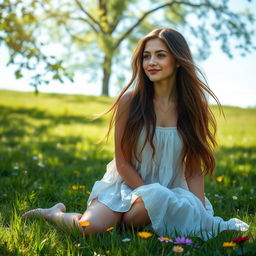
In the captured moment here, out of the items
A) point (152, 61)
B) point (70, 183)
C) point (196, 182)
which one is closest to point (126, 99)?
point (152, 61)

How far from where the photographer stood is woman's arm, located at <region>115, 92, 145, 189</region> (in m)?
3.07

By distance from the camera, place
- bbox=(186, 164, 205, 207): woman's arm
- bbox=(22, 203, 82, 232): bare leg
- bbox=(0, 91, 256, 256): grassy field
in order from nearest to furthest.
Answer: bbox=(0, 91, 256, 256): grassy field, bbox=(22, 203, 82, 232): bare leg, bbox=(186, 164, 205, 207): woman's arm

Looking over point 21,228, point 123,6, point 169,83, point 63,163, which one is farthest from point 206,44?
point 21,228

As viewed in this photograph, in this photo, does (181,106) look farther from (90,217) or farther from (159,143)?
(90,217)

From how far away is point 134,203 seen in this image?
2.88 m

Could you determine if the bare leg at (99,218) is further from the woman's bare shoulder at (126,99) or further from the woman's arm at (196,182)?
the woman's bare shoulder at (126,99)

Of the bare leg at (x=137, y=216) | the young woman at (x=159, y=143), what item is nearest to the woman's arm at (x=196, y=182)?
the young woman at (x=159, y=143)

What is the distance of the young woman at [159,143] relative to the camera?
2.88 meters

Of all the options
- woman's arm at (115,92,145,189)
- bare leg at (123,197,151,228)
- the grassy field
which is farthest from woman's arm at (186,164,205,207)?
bare leg at (123,197,151,228)

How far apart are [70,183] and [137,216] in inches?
62.0

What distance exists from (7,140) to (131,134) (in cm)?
441

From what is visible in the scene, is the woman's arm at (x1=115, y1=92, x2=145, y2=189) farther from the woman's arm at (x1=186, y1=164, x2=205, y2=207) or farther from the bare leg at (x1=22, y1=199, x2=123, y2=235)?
the woman's arm at (x1=186, y1=164, x2=205, y2=207)

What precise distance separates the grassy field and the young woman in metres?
0.19

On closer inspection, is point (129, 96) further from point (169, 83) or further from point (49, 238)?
point (49, 238)
